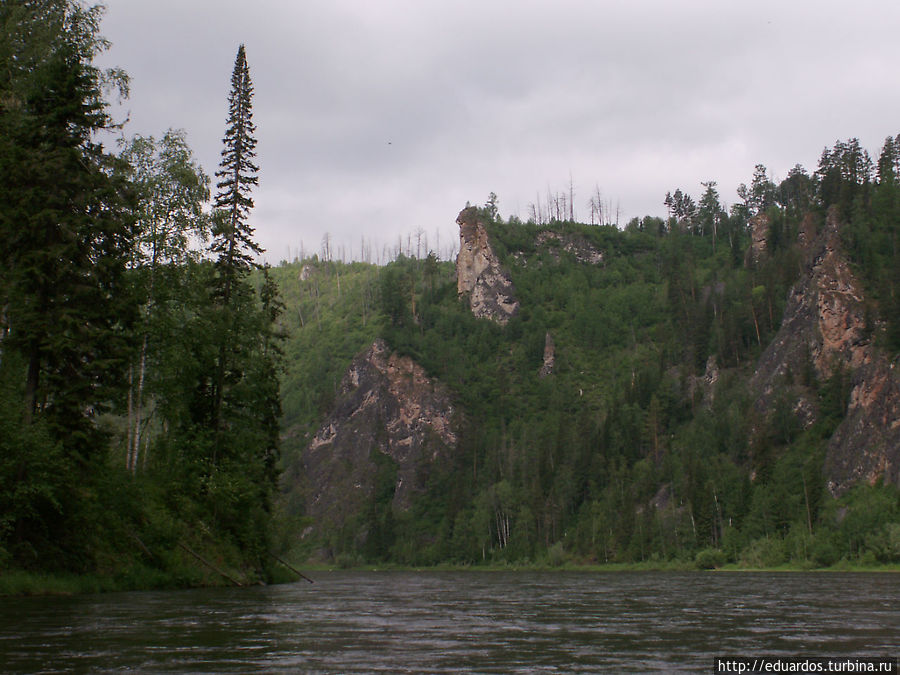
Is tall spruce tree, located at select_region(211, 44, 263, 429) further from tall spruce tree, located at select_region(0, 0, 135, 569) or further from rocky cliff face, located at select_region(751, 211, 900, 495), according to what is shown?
rocky cliff face, located at select_region(751, 211, 900, 495)

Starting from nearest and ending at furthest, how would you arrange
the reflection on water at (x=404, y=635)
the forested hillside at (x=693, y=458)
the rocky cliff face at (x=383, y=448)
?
the reflection on water at (x=404, y=635) < the forested hillside at (x=693, y=458) < the rocky cliff face at (x=383, y=448)

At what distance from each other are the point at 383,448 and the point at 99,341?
16453cm

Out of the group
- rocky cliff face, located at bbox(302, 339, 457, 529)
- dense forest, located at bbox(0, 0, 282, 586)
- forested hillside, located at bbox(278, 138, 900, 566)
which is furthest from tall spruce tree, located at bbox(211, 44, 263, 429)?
rocky cliff face, located at bbox(302, 339, 457, 529)

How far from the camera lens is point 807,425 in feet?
440

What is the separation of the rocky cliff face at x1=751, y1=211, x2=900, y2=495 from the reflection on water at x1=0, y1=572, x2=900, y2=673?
94776 mm

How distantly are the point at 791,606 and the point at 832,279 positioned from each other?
126m

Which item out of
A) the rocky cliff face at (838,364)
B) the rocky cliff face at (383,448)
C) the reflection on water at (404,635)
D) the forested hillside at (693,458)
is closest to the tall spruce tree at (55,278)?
the reflection on water at (404,635)

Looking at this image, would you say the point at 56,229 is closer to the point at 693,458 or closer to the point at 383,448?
the point at 693,458

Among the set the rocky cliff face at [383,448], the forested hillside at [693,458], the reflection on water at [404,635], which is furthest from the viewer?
the rocky cliff face at [383,448]

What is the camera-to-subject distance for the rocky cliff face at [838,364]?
115688 mm

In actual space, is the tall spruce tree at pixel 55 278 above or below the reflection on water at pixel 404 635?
above

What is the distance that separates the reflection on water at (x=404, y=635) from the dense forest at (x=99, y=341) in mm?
4239

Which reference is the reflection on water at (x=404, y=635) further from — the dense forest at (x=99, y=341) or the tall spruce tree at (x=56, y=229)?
the tall spruce tree at (x=56, y=229)

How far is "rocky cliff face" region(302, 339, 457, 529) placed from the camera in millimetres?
185750
